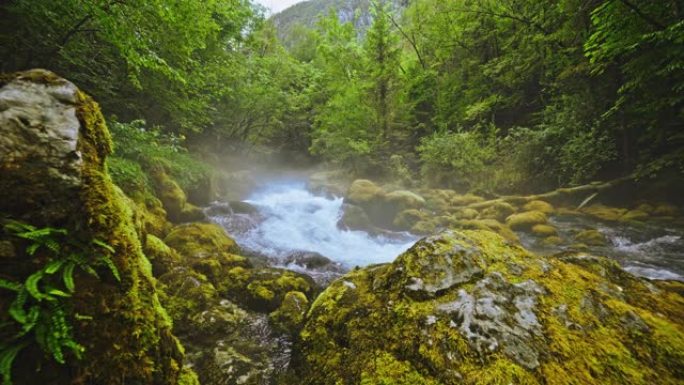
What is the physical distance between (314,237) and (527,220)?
22.3ft

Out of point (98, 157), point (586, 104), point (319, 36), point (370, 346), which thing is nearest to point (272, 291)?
point (370, 346)

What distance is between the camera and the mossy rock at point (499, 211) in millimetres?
9758

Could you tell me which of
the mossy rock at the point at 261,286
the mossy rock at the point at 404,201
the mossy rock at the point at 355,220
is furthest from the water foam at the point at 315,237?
the mossy rock at the point at 261,286

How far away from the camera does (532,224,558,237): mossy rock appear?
8.36 metres

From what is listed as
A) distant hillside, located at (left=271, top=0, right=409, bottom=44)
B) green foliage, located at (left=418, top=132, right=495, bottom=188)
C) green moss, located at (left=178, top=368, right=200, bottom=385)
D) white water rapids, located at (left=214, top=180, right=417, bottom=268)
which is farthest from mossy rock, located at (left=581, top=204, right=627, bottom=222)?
distant hillside, located at (left=271, top=0, right=409, bottom=44)

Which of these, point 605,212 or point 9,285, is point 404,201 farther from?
point 9,285

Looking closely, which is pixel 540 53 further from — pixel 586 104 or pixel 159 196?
pixel 159 196

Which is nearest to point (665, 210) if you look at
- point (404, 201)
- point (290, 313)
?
point (404, 201)

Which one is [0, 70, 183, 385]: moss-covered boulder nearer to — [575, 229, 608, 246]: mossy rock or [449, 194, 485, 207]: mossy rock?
[575, 229, 608, 246]: mossy rock

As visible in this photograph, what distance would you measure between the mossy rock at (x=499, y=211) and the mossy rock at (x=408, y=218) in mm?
1988

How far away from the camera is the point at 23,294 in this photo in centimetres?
124

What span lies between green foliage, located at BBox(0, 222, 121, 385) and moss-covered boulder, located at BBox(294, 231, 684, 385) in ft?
5.66

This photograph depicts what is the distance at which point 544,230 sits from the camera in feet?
27.6

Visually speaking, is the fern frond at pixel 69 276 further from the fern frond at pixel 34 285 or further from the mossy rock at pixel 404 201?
the mossy rock at pixel 404 201
